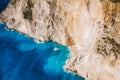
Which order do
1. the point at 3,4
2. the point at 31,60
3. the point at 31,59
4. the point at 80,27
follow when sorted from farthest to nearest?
the point at 3,4 < the point at 31,59 < the point at 31,60 < the point at 80,27

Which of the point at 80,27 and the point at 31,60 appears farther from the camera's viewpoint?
the point at 31,60

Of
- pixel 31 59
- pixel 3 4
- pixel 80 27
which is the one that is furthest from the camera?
pixel 3 4

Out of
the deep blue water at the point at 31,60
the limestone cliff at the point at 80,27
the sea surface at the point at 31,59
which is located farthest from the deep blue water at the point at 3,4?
the deep blue water at the point at 31,60

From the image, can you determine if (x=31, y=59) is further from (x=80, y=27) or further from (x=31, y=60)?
(x=80, y=27)

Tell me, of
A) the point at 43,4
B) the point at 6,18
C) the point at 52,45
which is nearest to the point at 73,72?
the point at 52,45

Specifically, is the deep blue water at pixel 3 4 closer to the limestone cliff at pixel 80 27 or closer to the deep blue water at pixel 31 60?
the limestone cliff at pixel 80 27

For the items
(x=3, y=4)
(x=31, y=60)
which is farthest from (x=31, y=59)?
(x=3, y=4)

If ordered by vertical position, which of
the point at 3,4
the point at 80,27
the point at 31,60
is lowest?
the point at 31,60

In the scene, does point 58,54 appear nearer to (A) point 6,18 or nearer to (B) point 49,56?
(B) point 49,56
